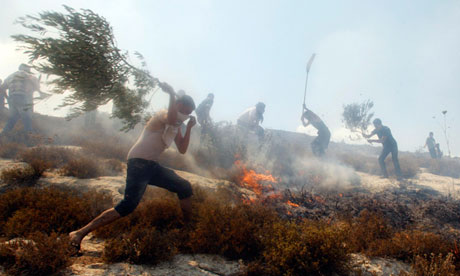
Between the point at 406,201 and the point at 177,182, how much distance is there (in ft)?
23.0

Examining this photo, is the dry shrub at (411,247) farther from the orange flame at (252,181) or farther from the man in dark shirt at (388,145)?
the man in dark shirt at (388,145)

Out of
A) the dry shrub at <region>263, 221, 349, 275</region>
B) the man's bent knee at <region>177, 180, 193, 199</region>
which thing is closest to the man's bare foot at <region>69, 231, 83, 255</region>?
the man's bent knee at <region>177, 180, 193, 199</region>

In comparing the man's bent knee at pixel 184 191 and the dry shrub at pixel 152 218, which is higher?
the man's bent knee at pixel 184 191

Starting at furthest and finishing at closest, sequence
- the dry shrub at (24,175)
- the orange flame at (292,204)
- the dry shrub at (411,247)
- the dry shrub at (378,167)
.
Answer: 1. the dry shrub at (378,167)
2. the orange flame at (292,204)
3. the dry shrub at (24,175)
4. the dry shrub at (411,247)

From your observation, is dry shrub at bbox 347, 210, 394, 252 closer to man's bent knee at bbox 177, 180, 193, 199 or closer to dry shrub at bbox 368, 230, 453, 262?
dry shrub at bbox 368, 230, 453, 262

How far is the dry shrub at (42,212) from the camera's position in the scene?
10.1 ft

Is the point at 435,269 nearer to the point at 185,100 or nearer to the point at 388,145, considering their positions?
the point at 185,100

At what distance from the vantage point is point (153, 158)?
323 cm

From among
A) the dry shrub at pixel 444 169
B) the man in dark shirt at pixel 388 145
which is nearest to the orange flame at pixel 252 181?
the man in dark shirt at pixel 388 145

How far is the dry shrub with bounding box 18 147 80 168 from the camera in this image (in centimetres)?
643

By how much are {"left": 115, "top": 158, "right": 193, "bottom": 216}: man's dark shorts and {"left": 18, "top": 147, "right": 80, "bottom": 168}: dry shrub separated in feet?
15.4

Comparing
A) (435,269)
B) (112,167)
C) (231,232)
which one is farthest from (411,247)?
(112,167)

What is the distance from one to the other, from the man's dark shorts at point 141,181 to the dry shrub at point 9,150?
683 centimetres

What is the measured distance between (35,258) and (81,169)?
170 inches
